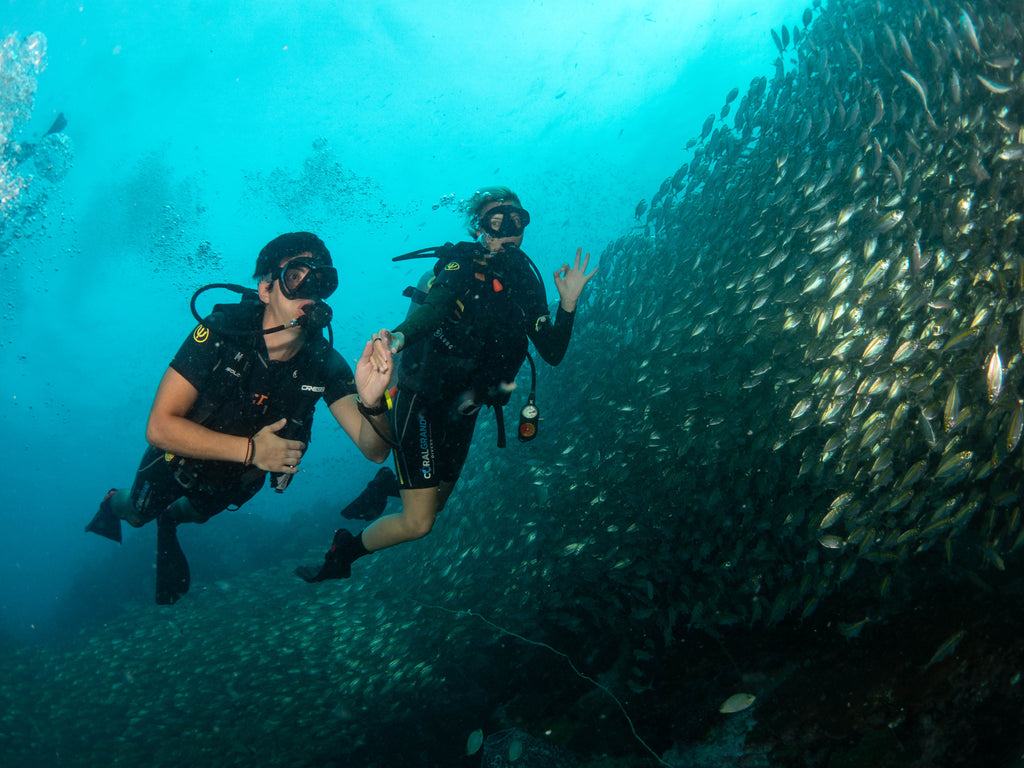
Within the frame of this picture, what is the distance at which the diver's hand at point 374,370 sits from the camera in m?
2.97

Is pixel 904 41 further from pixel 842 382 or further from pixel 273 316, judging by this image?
pixel 273 316

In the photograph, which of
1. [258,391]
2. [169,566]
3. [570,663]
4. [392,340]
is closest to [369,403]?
[392,340]

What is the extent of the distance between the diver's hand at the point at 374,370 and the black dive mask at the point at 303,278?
0.62 m

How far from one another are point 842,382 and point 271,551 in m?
22.1

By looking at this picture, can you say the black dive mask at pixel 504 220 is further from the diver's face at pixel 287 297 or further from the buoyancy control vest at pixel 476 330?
the diver's face at pixel 287 297

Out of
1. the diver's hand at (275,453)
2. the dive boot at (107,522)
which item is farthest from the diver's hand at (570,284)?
the dive boot at (107,522)

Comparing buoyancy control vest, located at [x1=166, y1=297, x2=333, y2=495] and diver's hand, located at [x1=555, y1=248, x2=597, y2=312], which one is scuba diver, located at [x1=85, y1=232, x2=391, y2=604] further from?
diver's hand, located at [x1=555, y1=248, x2=597, y2=312]

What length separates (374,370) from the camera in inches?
120

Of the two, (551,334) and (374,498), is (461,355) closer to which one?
(551,334)

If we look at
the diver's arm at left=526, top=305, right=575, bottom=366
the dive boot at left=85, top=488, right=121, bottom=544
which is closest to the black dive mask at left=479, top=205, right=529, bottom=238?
the diver's arm at left=526, top=305, right=575, bottom=366

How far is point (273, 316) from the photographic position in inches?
135

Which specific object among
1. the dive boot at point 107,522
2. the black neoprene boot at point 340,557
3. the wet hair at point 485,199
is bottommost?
the black neoprene boot at point 340,557

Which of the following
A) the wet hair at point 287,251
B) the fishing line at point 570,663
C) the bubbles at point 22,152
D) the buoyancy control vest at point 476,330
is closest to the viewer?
the wet hair at point 287,251

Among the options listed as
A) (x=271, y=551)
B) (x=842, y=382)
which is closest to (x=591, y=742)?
(x=842, y=382)
